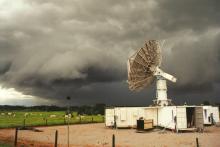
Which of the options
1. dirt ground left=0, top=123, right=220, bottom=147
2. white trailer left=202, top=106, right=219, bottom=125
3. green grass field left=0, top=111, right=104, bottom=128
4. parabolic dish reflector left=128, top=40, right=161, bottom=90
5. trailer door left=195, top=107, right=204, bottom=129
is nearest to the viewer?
dirt ground left=0, top=123, right=220, bottom=147

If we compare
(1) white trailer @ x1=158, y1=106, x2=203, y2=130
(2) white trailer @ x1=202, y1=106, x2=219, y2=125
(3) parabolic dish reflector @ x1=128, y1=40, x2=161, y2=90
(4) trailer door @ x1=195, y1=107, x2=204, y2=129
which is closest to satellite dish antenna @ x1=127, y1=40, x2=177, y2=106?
(3) parabolic dish reflector @ x1=128, y1=40, x2=161, y2=90

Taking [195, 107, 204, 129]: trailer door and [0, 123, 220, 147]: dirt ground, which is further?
[195, 107, 204, 129]: trailer door

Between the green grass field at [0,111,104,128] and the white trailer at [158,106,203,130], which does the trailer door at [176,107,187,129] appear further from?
the green grass field at [0,111,104,128]

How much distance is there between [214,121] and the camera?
51719 millimetres

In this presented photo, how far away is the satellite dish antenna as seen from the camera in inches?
1652

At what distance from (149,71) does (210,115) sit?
48.6 ft

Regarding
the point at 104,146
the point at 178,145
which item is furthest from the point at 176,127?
the point at 104,146

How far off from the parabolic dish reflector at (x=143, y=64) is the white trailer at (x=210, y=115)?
12.6 metres

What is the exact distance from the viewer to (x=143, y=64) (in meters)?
42.9

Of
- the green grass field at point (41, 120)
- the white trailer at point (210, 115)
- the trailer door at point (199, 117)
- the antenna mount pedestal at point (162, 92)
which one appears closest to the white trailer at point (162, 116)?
the trailer door at point (199, 117)

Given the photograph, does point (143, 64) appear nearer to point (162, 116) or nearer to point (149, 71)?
point (149, 71)

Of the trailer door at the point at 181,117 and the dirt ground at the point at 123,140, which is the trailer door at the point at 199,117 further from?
the dirt ground at the point at 123,140

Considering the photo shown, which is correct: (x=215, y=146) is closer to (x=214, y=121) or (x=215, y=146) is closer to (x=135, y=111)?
(x=135, y=111)

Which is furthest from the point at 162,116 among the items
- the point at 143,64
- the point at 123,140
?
the point at 123,140
